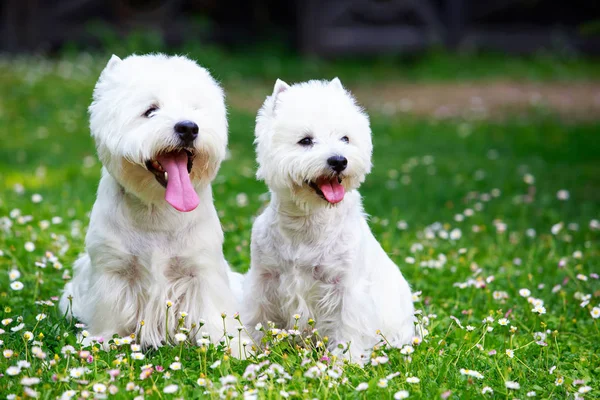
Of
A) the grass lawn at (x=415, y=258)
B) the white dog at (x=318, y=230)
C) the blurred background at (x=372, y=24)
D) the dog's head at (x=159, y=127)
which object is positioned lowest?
the blurred background at (x=372, y=24)

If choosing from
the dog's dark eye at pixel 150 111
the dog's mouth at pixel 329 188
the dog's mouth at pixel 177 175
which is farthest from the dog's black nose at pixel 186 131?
the dog's mouth at pixel 329 188

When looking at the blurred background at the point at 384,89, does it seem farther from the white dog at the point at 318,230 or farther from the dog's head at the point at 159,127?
the white dog at the point at 318,230

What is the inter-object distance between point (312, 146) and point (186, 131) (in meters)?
0.71

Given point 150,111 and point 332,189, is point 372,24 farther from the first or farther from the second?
point 150,111

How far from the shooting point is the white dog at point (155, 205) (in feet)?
13.3

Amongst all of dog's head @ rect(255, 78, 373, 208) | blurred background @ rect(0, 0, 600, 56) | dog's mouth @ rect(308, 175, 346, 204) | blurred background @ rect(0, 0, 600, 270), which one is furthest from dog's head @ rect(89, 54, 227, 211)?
blurred background @ rect(0, 0, 600, 56)

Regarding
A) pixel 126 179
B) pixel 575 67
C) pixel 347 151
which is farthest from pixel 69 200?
pixel 575 67

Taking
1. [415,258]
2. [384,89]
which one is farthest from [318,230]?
[384,89]

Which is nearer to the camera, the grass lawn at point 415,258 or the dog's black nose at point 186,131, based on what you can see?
the grass lawn at point 415,258

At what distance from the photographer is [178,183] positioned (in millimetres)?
4098

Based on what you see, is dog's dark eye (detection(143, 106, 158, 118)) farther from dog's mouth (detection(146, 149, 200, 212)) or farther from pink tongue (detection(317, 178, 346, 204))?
pink tongue (detection(317, 178, 346, 204))

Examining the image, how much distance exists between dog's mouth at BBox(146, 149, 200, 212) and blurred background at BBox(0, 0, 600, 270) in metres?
0.97

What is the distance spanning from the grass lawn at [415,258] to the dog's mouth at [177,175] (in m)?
0.75

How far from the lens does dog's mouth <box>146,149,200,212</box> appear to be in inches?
160
